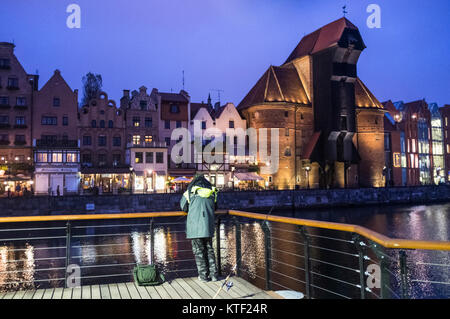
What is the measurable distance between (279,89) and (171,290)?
51835mm

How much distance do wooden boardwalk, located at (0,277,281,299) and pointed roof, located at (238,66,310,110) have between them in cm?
4892

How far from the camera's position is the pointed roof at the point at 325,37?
2165 inches

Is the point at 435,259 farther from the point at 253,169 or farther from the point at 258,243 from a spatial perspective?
the point at 253,169

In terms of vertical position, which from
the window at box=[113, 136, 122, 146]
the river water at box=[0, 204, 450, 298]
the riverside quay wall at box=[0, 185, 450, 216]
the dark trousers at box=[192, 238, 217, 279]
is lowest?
the river water at box=[0, 204, 450, 298]

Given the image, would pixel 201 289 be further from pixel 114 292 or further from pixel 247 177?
pixel 247 177

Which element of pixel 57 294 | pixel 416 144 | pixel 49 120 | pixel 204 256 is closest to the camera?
pixel 57 294

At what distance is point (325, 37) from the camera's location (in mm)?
57188

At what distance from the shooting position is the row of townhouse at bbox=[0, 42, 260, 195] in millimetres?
44156

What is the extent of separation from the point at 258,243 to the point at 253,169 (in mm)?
27555

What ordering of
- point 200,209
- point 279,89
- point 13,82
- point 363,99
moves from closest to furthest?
point 200,209
point 13,82
point 279,89
point 363,99

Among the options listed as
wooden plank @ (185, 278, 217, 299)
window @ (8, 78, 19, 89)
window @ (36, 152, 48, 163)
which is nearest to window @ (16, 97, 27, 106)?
window @ (8, 78, 19, 89)

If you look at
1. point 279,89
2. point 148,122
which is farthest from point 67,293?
point 279,89

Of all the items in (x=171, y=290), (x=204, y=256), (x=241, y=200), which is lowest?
(x=241, y=200)

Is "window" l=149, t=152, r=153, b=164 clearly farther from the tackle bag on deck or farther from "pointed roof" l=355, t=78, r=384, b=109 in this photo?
the tackle bag on deck
